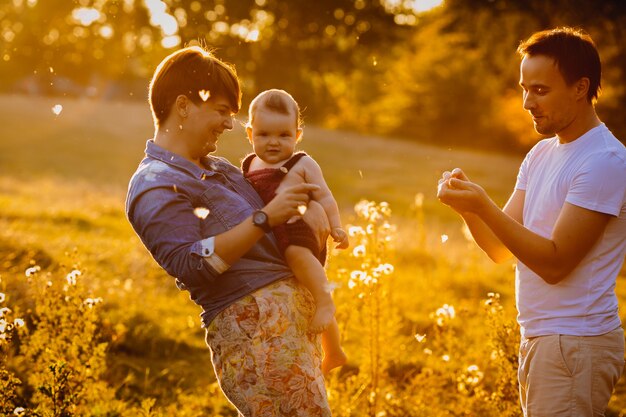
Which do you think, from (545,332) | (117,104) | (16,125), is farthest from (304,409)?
(117,104)

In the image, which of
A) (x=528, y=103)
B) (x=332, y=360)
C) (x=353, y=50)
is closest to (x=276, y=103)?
(x=528, y=103)

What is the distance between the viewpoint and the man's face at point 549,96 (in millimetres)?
3268

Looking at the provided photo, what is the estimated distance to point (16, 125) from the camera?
115ft

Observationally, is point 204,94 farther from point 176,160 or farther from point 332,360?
point 332,360

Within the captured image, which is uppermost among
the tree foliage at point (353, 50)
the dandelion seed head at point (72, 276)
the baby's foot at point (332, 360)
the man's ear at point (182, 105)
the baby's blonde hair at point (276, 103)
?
the tree foliage at point (353, 50)

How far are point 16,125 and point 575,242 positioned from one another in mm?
35778

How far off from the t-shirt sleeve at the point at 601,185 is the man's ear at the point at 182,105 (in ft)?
5.83

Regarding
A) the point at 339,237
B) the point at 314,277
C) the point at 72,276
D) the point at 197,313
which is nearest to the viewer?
the point at 314,277

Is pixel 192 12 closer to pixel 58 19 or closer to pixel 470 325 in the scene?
pixel 58 19

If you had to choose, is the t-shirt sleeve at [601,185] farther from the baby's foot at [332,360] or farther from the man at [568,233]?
the baby's foot at [332,360]

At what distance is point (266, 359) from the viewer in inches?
122

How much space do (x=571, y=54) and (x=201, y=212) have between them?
6.05 feet

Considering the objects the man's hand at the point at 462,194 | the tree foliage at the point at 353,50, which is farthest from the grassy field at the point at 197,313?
the tree foliage at the point at 353,50

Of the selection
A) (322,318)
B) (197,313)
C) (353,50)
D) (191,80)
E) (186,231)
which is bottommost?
(322,318)
